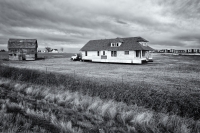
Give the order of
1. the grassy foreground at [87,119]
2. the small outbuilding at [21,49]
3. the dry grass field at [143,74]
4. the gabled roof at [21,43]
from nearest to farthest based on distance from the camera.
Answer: the grassy foreground at [87,119] → the dry grass field at [143,74] → the small outbuilding at [21,49] → the gabled roof at [21,43]

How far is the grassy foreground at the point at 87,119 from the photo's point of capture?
15.9 ft

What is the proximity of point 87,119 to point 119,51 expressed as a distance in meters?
26.4

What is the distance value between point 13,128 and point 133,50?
26.8 meters

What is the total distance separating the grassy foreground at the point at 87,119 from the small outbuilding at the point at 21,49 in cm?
3896

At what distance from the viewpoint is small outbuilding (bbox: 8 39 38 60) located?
135 ft

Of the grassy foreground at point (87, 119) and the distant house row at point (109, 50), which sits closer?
the grassy foreground at point (87, 119)

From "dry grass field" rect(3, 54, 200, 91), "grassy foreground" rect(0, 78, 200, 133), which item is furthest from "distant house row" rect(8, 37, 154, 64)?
"grassy foreground" rect(0, 78, 200, 133)

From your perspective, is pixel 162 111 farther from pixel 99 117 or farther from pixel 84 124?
pixel 84 124

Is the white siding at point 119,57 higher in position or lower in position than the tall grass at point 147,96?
higher

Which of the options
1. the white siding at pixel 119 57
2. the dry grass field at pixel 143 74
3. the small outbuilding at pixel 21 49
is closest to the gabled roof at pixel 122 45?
the white siding at pixel 119 57

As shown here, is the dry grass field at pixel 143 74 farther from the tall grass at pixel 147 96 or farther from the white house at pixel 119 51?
the white house at pixel 119 51

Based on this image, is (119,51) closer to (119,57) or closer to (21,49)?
(119,57)

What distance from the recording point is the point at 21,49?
41281 millimetres

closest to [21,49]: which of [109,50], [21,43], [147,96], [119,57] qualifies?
[21,43]
